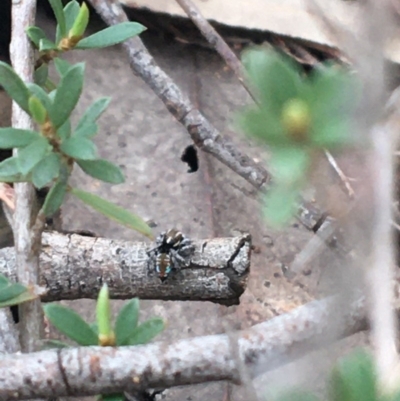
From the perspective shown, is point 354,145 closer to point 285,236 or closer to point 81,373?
point 81,373

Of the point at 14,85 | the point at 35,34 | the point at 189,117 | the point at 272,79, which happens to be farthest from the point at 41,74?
the point at 272,79

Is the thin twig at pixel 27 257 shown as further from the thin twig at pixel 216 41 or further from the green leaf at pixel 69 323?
the thin twig at pixel 216 41

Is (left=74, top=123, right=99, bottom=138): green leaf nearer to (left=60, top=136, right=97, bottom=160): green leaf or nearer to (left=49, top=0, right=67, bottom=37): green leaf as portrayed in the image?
(left=60, top=136, right=97, bottom=160): green leaf

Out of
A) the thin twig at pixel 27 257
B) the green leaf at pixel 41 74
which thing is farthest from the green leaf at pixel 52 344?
the green leaf at pixel 41 74

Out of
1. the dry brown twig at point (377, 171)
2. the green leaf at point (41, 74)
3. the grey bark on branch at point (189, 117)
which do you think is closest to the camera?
the dry brown twig at point (377, 171)

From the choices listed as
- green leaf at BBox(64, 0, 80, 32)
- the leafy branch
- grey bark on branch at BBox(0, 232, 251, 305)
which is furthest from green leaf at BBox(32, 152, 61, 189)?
grey bark on branch at BBox(0, 232, 251, 305)

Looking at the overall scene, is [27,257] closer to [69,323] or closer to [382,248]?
[69,323]
